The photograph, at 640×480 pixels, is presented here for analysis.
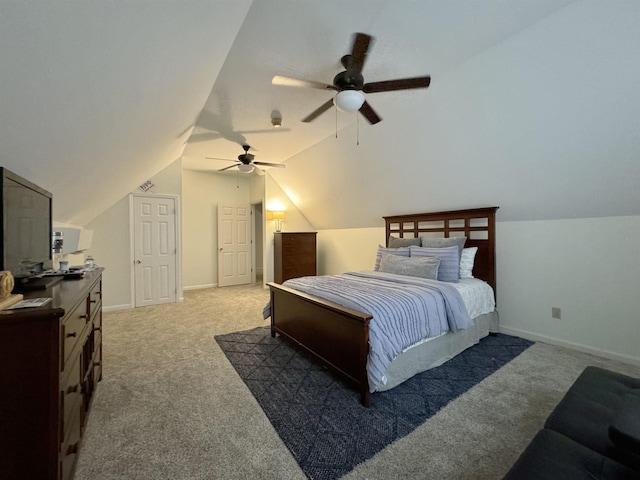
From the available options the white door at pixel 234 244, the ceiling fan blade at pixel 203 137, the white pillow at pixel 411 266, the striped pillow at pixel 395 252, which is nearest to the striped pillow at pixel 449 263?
the white pillow at pixel 411 266

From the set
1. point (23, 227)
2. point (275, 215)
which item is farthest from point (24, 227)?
point (275, 215)

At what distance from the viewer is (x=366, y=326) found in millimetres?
2041

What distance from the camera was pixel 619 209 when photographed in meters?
2.70

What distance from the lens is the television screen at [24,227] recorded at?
4.13ft

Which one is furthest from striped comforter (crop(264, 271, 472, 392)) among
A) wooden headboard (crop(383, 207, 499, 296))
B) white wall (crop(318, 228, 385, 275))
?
white wall (crop(318, 228, 385, 275))

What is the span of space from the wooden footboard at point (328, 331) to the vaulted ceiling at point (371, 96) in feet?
6.64

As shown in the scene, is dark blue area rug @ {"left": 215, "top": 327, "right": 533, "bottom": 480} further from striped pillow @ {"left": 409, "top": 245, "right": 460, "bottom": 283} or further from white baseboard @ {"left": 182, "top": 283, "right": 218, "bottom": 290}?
white baseboard @ {"left": 182, "top": 283, "right": 218, "bottom": 290}

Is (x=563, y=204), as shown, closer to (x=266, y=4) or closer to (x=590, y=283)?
(x=590, y=283)

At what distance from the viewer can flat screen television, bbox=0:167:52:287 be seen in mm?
1243

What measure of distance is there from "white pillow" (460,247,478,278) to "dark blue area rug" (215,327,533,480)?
82 cm

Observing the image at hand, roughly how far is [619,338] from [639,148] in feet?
5.90

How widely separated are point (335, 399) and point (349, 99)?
2.28m

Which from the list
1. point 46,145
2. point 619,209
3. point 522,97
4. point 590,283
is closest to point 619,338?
point 590,283

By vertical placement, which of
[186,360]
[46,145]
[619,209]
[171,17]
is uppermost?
[171,17]
